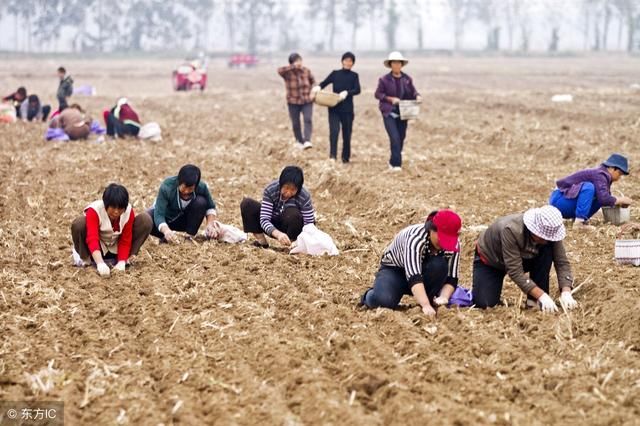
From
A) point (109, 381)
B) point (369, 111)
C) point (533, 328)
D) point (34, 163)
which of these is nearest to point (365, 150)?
point (34, 163)

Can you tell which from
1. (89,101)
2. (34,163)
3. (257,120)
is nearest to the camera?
(34,163)

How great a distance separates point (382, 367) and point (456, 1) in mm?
104117

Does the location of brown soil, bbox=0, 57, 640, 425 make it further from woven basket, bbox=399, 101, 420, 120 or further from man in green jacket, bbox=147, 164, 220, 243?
woven basket, bbox=399, 101, 420, 120

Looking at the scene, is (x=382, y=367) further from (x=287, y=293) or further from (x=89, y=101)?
(x=89, y=101)

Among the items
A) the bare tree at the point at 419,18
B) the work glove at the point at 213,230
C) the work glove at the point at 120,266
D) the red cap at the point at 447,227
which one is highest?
the bare tree at the point at 419,18

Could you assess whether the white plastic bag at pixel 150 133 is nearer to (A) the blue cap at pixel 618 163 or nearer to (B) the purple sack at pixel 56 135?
(B) the purple sack at pixel 56 135

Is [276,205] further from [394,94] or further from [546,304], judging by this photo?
[394,94]

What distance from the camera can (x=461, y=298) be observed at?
22.1ft

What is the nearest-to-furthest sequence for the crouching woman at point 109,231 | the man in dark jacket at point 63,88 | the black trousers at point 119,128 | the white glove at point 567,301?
the white glove at point 567,301
the crouching woman at point 109,231
the black trousers at point 119,128
the man in dark jacket at point 63,88

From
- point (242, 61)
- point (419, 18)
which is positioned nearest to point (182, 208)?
point (242, 61)

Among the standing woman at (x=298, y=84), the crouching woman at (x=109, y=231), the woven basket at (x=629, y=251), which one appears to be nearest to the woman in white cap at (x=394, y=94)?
the standing woman at (x=298, y=84)

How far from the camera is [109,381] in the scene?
513cm

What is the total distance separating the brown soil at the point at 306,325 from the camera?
4840mm

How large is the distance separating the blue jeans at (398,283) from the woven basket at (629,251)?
6.24 ft
